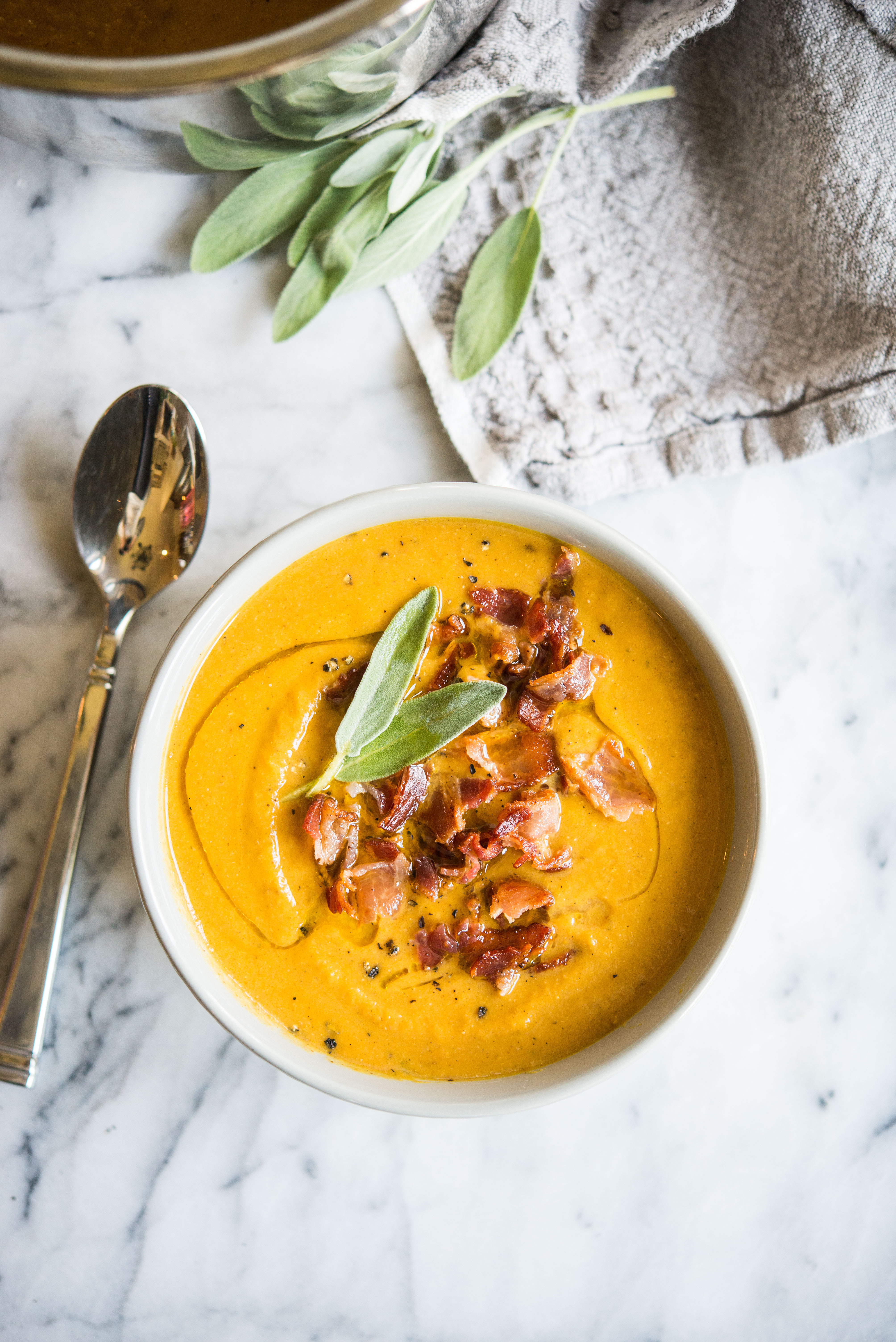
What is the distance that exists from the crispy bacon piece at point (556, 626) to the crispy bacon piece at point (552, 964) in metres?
0.48

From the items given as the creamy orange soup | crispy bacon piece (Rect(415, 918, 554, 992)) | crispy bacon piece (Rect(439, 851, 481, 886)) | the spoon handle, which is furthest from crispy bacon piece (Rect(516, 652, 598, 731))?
the spoon handle

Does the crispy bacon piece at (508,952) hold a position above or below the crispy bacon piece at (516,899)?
below

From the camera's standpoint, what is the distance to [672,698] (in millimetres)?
1679

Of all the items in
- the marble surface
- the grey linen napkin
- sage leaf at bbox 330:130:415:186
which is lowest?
the marble surface

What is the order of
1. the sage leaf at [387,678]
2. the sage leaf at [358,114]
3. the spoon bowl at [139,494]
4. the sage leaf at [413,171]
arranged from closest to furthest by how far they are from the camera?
the sage leaf at [358,114] < the sage leaf at [387,678] < the sage leaf at [413,171] < the spoon bowl at [139,494]

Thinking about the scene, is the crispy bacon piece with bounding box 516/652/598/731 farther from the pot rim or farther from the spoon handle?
the pot rim

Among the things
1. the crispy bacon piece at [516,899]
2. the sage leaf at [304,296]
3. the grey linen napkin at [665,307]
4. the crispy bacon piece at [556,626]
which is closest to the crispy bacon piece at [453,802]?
the crispy bacon piece at [516,899]

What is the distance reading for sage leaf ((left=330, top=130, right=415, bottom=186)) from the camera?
5.67 ft

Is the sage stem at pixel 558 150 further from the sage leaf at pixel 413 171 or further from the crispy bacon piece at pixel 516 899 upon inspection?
the crispy bacon piece at pixel 516 899

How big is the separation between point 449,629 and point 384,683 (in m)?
0.15

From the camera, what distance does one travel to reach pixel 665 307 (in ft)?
6.38

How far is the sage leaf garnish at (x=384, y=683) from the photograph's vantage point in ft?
5.00

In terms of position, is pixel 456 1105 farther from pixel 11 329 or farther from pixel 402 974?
pixel 11 329

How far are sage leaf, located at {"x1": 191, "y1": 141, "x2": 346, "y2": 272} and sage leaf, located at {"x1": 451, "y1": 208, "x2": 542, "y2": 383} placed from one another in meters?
0.33
